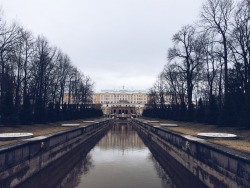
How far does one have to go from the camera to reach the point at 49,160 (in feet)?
57.8

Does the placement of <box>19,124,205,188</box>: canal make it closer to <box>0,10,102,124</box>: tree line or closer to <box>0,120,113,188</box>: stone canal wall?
<box>0,120,113,188</box>: stone canal wall

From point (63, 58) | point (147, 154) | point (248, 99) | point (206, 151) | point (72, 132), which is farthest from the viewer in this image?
point (63, 58)

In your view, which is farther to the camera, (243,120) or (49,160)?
(243,120)

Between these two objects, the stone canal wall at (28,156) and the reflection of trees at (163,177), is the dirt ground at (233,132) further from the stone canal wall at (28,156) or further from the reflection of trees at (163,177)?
the stone canal wall at (28,156)

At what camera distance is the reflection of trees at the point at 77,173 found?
44.5 ft

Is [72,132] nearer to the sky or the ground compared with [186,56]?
nearer to the ground

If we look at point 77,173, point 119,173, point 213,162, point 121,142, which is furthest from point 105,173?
point 121,142

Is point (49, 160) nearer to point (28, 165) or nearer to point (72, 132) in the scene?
point (28, 165)

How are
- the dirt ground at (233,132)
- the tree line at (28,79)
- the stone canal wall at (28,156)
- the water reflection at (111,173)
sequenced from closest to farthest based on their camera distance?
the stone canal wall at (28,156) < the dirt ground at (233,132) < the water reflection at (111,173) < the tree line at (28,79)

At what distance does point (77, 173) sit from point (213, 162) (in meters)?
8.51

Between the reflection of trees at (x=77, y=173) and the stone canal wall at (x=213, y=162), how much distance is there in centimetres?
669

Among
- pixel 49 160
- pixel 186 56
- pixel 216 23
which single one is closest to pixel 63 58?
pixel 186 56

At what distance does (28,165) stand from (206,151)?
31.8 ft

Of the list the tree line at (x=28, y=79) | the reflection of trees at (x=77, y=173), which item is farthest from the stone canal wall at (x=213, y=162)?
the tree line at (x=28, y=79)
